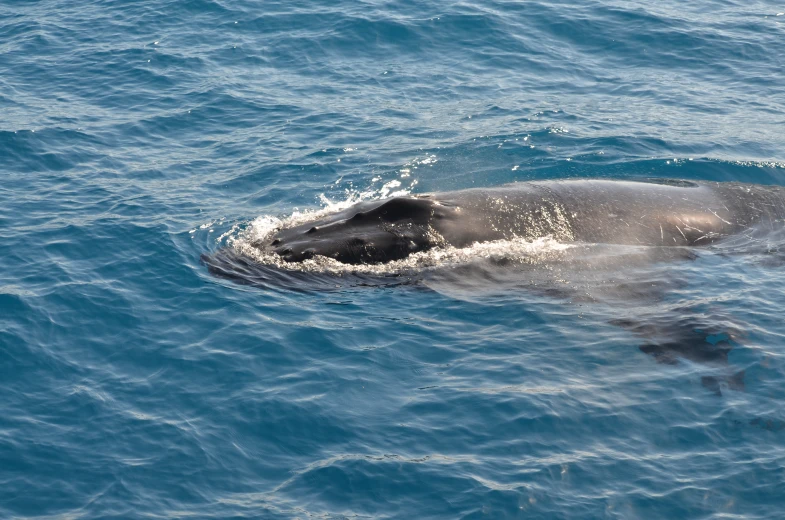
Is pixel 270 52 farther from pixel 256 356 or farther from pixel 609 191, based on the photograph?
pixel 256 356

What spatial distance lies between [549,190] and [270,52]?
13331mm

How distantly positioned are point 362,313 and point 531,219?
3903 mm

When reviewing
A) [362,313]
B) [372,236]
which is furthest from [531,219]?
[362,313]

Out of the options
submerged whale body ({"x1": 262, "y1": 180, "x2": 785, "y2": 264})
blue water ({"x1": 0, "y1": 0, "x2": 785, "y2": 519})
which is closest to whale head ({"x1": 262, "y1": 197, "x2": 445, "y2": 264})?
submerged whale body ({"x1": 262, "y1": 180, "x2": 785, "y2": 264})

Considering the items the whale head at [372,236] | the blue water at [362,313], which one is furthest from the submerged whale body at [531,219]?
the blue water at [362,313]

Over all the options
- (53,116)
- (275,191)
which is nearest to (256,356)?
(275,191)

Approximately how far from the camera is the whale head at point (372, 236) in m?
16.6

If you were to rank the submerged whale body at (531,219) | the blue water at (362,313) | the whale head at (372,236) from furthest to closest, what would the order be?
the submerged whale body at (531,219) < the whale head at (372,236) < the blue water at (362,313)

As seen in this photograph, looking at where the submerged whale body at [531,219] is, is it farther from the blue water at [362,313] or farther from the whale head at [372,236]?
the blue water at [362,313]

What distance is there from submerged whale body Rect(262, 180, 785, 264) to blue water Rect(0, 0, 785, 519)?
0.73 m

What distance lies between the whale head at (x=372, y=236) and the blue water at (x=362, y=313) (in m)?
0.69

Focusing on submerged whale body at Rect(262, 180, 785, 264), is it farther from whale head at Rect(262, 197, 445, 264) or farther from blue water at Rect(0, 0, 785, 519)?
blue water at Rect(0, 0, 785, 519)

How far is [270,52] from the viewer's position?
28828 mm

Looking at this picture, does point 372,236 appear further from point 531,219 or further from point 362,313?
point 531,219
